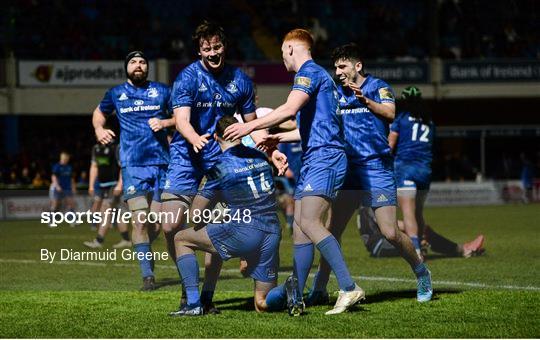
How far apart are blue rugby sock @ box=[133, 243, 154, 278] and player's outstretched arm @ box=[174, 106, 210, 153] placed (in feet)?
7.72

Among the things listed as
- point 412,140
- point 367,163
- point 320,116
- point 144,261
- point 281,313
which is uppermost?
point 320,116

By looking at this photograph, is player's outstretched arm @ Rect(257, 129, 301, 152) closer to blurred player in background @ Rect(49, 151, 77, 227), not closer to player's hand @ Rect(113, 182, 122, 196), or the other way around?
player's hand @ Rect(113, 182, 122, 196)

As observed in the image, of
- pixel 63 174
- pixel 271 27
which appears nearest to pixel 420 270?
pixel 63 174

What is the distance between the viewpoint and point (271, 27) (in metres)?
37.6

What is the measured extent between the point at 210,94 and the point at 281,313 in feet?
6.58

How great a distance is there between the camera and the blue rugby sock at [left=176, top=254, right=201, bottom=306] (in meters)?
8.67

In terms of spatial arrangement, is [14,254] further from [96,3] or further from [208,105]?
[96,3]

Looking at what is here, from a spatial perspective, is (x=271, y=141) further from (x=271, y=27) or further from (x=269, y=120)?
(x=271, y=27)

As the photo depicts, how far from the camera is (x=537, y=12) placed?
37562mm

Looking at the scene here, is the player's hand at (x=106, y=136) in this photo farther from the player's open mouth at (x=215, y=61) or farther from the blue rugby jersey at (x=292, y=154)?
the blue rugby jersey at (x=292, y=154)

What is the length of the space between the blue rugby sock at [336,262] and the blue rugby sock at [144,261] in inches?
115

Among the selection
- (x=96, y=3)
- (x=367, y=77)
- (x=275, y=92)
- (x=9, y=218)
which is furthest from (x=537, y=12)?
(x=367, y=77)

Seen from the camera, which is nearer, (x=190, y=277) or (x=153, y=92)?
(x=190, y=277)

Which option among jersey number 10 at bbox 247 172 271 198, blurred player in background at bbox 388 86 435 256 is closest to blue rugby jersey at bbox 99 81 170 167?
jersey number 10 at bbox 247 172 271 198
